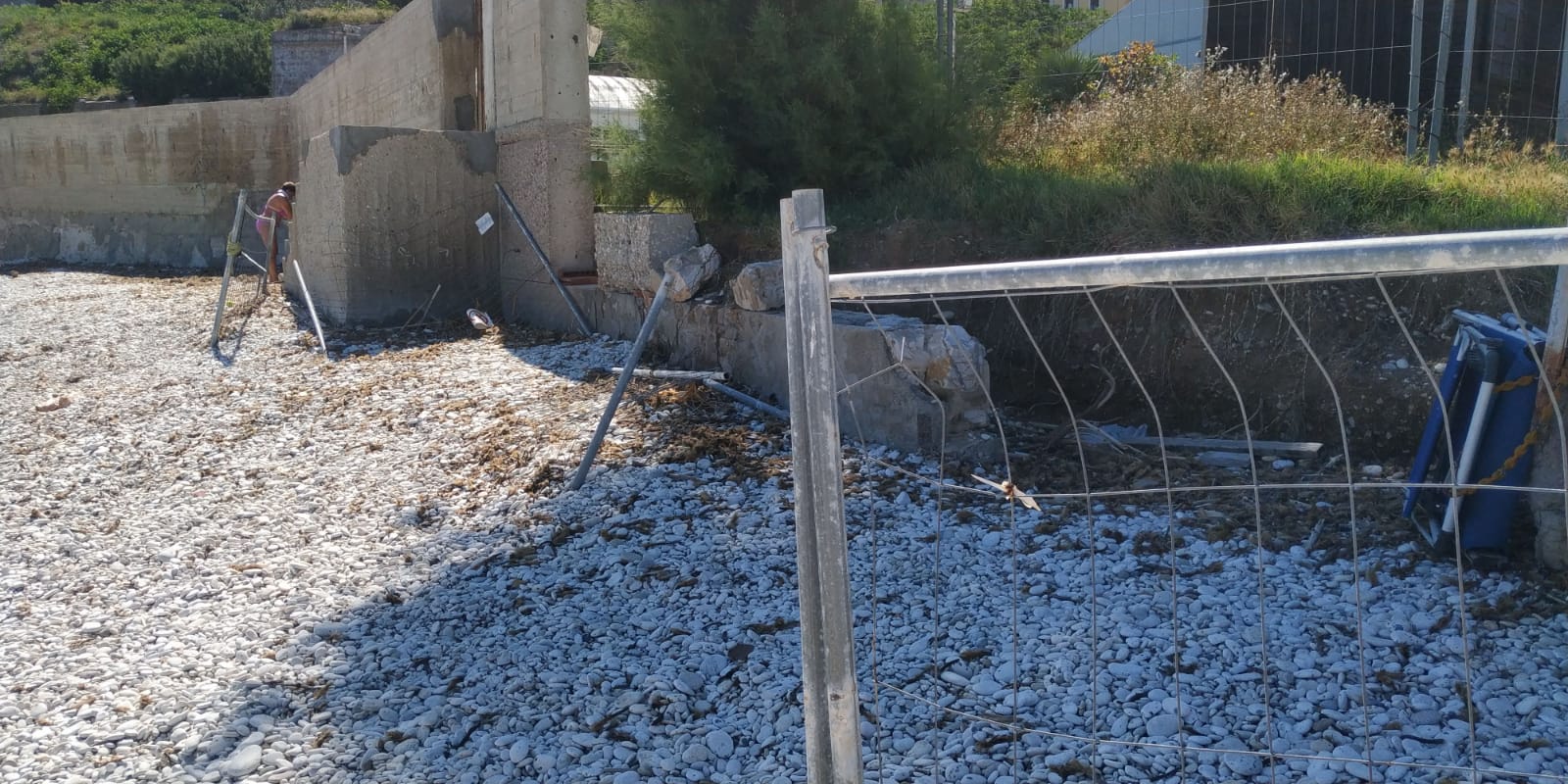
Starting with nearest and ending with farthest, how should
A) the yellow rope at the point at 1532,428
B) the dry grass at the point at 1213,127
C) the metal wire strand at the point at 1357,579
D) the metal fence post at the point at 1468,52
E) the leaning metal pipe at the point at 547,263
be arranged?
the metal wire strand at the point at 1357,579
the yellow rope at the point at 1532,428
the dry grass at the point at 1213,127
the leaning metal pipe at the point at 547,263
the metal fence post at the point at 1468,52

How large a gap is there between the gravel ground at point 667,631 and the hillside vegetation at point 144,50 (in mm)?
27605

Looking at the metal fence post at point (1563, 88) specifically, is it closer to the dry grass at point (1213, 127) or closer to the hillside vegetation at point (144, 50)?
the dry grass at point (1213, 127)

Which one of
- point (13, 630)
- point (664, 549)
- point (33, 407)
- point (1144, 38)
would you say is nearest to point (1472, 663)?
point (664, 549)

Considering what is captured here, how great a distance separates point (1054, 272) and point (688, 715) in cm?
217

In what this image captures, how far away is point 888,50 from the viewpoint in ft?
26.3

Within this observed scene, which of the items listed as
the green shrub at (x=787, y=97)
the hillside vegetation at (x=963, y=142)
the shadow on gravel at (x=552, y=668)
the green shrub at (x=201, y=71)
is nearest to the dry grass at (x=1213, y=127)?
the hillside vegetation at (x=963, y=142)

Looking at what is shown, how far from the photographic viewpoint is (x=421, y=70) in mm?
11828

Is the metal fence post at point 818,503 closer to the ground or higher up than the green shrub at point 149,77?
closer to the ground

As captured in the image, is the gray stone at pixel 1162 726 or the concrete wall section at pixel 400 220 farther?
the concrete wall section at pixel 400 220

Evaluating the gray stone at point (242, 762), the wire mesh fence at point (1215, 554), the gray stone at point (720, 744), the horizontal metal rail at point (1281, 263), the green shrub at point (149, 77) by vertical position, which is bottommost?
the gray stone at point (242, 762)

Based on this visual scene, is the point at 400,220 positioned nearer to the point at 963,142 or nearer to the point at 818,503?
the point at 963,142

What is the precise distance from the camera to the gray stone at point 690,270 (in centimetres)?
749

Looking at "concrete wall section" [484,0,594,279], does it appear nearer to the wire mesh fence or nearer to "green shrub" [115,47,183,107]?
the wire mesh fence

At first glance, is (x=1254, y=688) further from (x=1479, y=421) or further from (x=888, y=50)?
(x=888, y=50)
